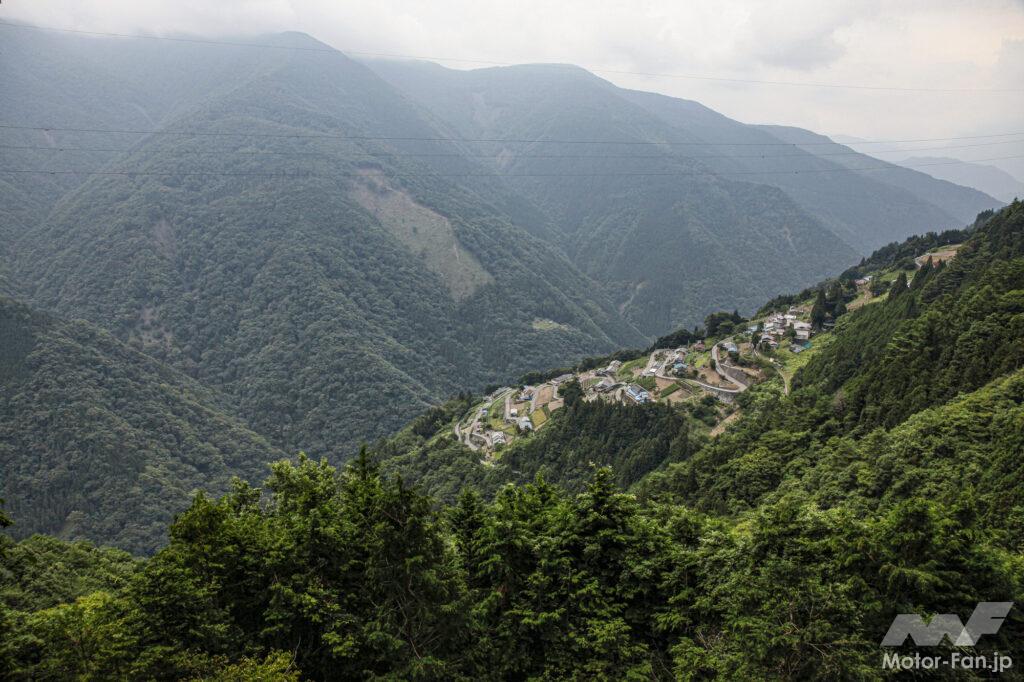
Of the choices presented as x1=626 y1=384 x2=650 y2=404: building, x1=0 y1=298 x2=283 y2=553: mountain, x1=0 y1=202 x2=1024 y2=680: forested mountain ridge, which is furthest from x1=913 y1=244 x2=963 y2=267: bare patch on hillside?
x1=0 y1=298 x2=283 y2=553: mountain

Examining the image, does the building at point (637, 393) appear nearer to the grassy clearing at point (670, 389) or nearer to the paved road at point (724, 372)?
the grassy clearing at point (670, 389)

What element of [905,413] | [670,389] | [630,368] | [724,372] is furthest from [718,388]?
[905,413]

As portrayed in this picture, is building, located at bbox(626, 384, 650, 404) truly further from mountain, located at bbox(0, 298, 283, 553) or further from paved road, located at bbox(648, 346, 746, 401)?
mountain, located at bbox(0, 298, 283, 553)

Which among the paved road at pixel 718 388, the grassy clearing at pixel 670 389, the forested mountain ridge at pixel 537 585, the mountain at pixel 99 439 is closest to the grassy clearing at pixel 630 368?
the paved road at pixel 718 388

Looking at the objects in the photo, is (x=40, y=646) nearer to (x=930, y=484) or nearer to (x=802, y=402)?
(x=930, y=484)

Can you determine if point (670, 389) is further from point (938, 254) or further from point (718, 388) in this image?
point (938, 254)

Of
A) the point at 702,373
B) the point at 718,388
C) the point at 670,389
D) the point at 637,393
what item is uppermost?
the point at 718,388
